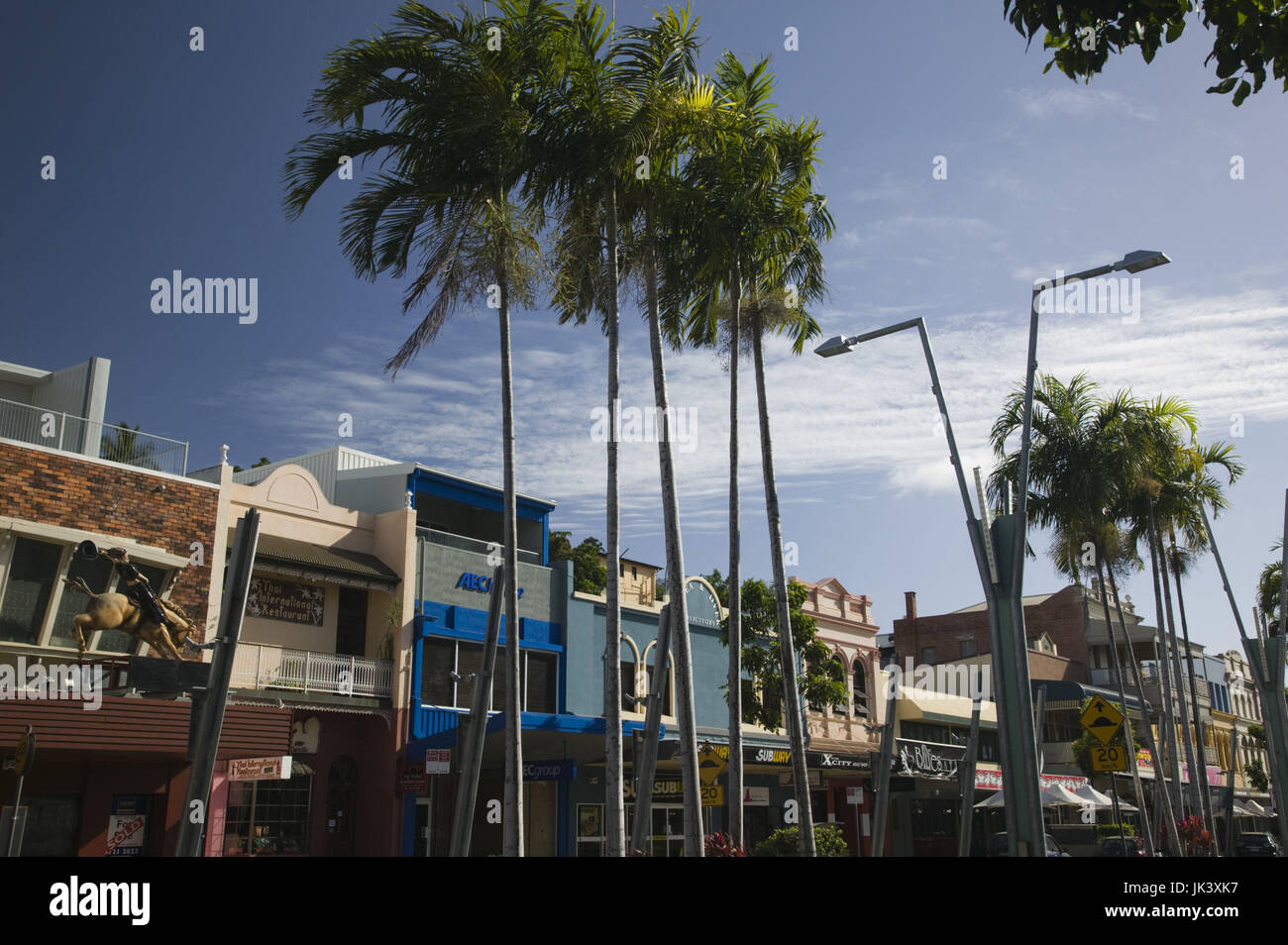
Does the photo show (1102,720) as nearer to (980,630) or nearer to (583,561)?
(583,561)

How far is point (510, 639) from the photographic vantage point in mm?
18891

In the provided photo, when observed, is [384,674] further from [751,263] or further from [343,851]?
[751,263]

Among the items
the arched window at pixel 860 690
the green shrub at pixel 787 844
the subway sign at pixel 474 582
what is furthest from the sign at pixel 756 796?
the subway sign at pixel 474 582

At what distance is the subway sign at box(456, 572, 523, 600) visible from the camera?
2861 cm

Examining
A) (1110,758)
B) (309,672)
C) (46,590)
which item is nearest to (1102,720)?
(1110,758)

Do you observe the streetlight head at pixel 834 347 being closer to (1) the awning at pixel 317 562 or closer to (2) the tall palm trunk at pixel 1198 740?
(1) the awning at pixel 317 562

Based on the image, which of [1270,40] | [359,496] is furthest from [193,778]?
[359,496]

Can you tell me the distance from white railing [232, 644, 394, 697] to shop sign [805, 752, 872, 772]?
1199 centimetres

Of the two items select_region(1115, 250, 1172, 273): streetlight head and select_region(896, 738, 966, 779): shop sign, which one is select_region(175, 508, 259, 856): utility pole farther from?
select_region(896, 738, 966, 779): shop sign

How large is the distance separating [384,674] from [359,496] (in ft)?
20.8

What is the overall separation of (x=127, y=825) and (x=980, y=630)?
169 feet

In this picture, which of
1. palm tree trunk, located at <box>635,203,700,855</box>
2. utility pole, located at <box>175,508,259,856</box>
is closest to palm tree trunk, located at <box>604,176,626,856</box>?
palm tree trunk, located at <box>635,203,700,855</box>

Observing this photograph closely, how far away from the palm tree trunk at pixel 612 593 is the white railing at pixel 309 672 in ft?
29.1
